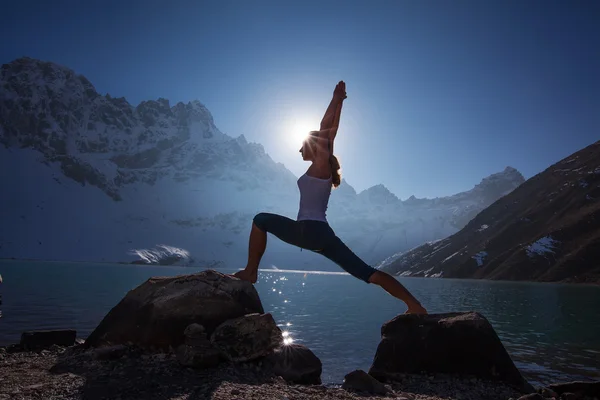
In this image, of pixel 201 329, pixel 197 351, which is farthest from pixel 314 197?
pixel 197 351

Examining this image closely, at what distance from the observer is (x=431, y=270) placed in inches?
7146

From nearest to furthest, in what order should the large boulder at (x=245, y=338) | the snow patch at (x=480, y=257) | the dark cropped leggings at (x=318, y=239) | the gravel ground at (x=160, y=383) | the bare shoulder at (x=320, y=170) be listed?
the gravel ground at (x=160, y=383) → the dark cropped leggings at (x=318, y=239) → the bare shoulder at (x=320, y=170) → the large boulder at (x=245, y=338) → the snow patch at (x=480, y=257)

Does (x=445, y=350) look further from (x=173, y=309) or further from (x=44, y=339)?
(x=44, y=339)

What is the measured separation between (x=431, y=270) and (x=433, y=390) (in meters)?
186

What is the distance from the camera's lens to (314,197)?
20.9 ft

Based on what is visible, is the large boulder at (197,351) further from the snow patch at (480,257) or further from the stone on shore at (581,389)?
the snow patch at (480,257)

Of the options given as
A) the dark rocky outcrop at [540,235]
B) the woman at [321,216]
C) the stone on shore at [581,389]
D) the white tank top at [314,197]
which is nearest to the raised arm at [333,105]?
the woman at [321,216]

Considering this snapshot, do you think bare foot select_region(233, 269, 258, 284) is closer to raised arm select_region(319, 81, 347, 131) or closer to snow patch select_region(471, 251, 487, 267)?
raised arm select_region(319, 81, 347, 131)

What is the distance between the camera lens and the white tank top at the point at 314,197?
6.35 m

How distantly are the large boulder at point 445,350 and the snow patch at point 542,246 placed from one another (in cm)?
14410

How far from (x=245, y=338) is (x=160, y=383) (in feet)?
6.07

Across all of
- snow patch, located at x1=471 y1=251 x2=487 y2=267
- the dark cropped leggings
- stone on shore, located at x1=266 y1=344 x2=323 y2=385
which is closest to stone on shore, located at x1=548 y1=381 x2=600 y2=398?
stone on shore, located at x1=266 y1=344 x2=323 y2=385

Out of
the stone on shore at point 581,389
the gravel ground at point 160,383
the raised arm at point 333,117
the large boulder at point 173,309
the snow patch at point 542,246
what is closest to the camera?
the gravel ground at point 160,383

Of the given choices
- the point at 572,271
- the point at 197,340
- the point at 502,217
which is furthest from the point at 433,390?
the point at 502,217
